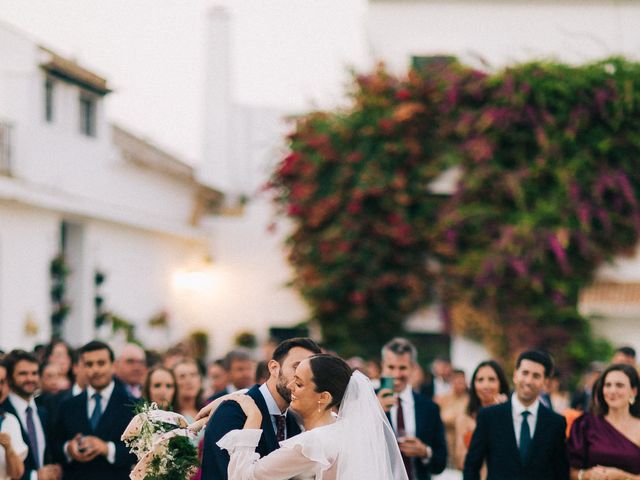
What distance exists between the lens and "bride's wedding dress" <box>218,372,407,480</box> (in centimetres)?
529

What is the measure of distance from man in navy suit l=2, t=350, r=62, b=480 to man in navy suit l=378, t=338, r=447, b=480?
266 centimetres

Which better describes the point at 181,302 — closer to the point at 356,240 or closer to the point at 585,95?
the point at 356,240

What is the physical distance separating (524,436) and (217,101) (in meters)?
20.3

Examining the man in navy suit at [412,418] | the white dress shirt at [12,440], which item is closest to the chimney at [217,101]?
the man in navy suit at [412,418]

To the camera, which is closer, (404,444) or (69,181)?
(404,444)

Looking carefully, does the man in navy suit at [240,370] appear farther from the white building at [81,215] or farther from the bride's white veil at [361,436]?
the white building at [81,215]

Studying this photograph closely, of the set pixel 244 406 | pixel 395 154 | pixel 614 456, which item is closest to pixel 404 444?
pixel 614 456

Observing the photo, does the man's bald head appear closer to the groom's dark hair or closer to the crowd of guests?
the crowd of guests

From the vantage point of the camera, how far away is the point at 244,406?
5656 mm

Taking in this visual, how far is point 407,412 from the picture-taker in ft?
28.2

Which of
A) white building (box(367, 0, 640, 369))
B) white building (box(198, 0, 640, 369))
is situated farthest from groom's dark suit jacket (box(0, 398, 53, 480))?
white building (box(367, 0, 640, 369))

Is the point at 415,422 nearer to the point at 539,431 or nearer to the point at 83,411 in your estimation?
the point at 539,431

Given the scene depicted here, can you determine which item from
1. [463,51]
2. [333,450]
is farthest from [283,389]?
[463,51]

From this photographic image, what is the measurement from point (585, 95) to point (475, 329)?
493 centimetres
